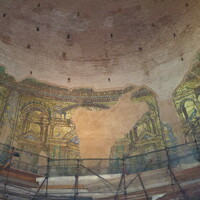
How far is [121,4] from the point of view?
12930 millimetres

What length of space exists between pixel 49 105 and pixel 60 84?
981mm

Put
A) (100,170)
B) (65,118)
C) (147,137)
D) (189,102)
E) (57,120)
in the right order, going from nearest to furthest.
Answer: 1. (100,170)
2. (189,102)
3. (147,137)
4. (57,120)
5. (65,118)

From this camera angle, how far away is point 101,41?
1314 cm

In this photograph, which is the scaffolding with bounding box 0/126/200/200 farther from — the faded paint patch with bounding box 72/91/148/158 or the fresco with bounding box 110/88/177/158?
the faded paint patch with bounding box 72/91/148/158

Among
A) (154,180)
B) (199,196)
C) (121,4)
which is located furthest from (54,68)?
(199,196)

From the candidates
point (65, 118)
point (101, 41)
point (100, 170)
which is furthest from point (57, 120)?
point (101, 41)

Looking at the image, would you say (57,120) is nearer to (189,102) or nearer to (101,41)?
(101,41)

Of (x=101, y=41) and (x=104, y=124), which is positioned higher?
(x=101, y=41)

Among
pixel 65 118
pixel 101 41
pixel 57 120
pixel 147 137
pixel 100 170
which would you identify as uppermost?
pixel 101 41

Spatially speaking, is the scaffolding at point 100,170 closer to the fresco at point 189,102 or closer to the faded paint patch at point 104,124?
the fresco at point 189,102

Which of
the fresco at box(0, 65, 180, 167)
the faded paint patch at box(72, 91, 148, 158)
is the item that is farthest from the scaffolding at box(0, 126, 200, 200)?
the faded paint patch at box(72, 91, 148, 158)

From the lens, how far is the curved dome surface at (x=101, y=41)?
11945 mm

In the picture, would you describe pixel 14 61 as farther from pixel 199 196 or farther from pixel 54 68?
pixel 199 196

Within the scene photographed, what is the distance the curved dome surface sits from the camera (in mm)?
11945
